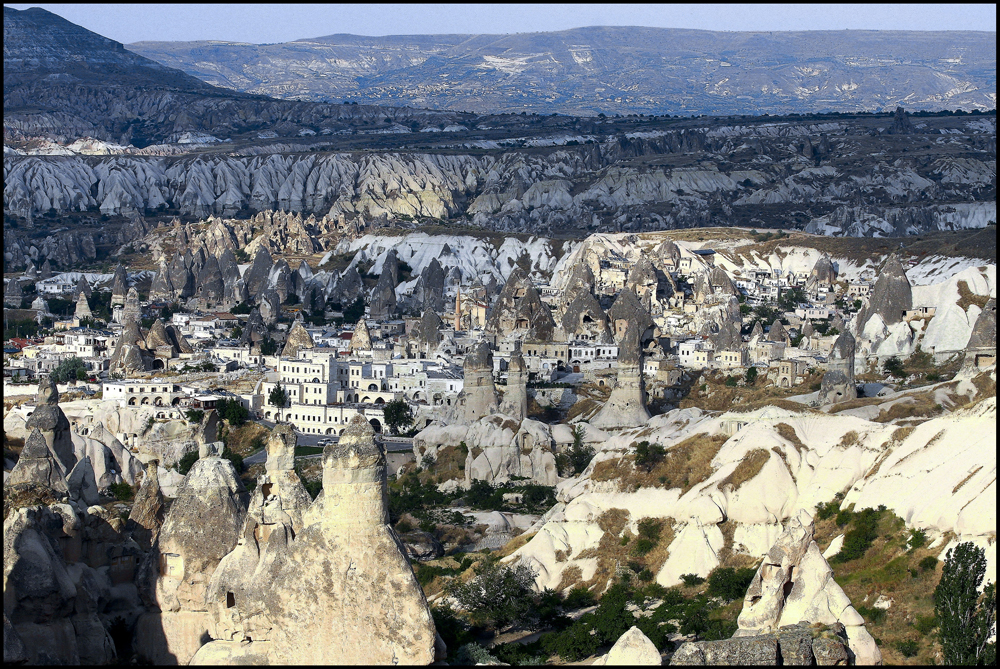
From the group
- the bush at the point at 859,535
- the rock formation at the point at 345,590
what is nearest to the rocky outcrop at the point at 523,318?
the bush at the point at 859,535

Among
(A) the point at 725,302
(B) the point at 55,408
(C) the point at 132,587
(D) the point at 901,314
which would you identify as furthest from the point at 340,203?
(C) the point at 132,587

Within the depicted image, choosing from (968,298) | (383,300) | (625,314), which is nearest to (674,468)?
(968,298)

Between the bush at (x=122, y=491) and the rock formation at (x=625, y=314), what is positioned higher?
the bush at (x=122, y=491)

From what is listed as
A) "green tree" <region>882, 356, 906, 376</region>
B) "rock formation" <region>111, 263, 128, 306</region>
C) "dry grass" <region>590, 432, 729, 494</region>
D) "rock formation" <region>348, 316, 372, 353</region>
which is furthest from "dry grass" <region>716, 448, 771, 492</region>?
"rock formation" <region>111, 263, 128, 306</region>

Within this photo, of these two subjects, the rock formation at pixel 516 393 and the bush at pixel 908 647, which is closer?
the bush at pixel 908 647

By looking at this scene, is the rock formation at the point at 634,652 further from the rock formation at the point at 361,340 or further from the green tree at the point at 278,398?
the rock formation at the point at 361,340

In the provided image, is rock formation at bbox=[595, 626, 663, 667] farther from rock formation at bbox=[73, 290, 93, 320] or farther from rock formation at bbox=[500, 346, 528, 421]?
rock formation at bbox=[73, 290, 93, 320]

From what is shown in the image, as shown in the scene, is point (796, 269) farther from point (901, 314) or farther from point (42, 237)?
point (42, 237)

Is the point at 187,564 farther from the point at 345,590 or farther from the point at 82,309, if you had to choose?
the point at 82,309
